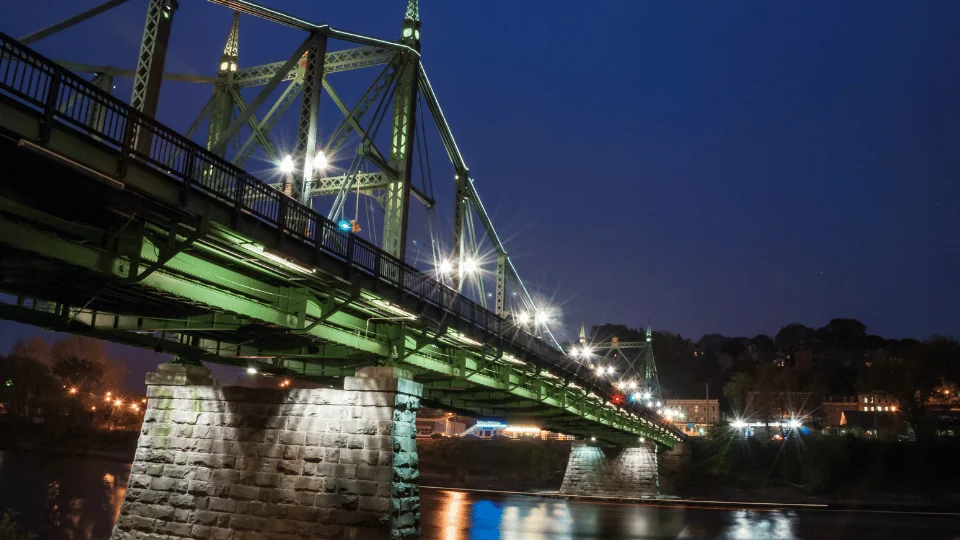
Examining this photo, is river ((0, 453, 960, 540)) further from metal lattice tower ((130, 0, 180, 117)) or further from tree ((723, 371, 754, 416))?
tree ((723, 371, 754, 416))

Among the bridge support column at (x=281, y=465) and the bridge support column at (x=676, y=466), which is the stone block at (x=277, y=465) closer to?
the bridge support column at (x=281, y=465)

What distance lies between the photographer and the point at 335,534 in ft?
56.0

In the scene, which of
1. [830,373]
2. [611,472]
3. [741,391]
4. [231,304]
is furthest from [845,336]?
[231,304]

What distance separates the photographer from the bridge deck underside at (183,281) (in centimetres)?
1032

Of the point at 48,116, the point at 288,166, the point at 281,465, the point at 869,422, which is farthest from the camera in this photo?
the point at 869,422

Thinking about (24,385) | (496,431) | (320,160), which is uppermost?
(320,160)

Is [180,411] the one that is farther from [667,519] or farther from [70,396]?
[70,396]

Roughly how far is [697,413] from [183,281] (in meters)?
142

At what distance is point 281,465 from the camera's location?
18453mm

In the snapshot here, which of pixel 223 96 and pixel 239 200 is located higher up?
pixel 223 96

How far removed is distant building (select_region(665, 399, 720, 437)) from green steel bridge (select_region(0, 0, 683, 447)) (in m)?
117

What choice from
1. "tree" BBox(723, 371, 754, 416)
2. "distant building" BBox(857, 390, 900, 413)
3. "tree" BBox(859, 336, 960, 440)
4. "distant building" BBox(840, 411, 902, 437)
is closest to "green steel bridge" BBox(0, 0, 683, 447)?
"tree" BBox(859, 336, 960, 440)

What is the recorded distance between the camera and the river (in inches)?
1337

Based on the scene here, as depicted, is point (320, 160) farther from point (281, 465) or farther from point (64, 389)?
point (64, 389)
